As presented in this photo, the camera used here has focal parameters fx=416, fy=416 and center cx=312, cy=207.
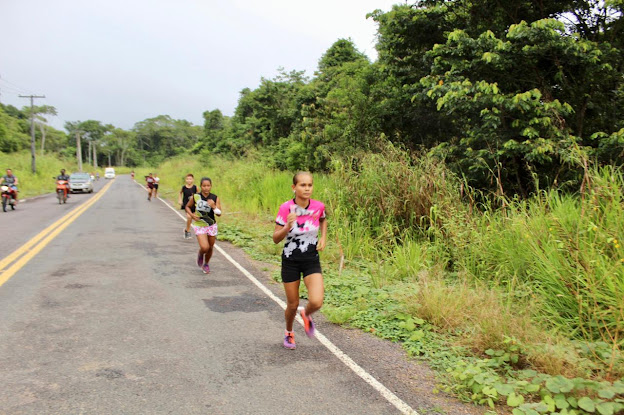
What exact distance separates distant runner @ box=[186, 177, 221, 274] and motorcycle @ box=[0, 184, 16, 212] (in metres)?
13.5

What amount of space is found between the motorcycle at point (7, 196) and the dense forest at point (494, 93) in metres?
12.2

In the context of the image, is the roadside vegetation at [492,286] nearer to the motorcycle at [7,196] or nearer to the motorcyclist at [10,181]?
the motorcycle at [7,196]

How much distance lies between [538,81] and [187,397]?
9412mm

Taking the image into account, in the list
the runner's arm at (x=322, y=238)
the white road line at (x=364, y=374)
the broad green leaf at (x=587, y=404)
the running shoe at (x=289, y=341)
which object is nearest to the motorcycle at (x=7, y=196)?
the white road line at (x=364, y=374)

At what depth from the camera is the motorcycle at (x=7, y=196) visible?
16.7 meters

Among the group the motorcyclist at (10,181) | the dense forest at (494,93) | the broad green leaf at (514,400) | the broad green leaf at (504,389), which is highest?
the dense forest at (494,93)

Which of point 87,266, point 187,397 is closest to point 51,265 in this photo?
point 87,266

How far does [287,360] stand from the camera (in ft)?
13.3

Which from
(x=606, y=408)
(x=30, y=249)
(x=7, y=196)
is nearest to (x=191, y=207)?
(x=30, y=249)

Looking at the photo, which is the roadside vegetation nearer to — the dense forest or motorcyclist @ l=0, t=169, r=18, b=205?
the dense forest

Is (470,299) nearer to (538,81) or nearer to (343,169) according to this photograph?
→ (343,169)


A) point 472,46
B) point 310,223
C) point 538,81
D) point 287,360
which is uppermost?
point 472,46

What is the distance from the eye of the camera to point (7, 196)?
1689 cm

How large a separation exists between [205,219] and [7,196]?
13.9 m
